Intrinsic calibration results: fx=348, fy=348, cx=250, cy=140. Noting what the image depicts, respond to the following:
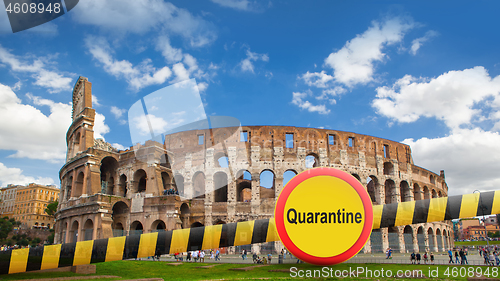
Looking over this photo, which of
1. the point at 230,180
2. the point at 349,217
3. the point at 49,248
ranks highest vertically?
the point at 230,180

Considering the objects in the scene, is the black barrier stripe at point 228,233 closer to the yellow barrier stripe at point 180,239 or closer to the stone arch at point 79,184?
the yellow barrier stripe at point 180,239

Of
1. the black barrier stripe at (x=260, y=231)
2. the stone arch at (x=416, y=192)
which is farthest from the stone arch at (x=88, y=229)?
the stone arch at (x=416, y=192)

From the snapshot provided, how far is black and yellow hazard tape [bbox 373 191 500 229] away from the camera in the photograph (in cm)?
399

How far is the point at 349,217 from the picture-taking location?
351 centimetres

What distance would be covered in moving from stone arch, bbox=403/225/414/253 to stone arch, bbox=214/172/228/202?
1664 cm

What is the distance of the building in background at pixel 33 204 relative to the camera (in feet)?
259

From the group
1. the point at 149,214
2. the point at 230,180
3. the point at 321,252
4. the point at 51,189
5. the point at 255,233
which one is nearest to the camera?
the point at 321,252

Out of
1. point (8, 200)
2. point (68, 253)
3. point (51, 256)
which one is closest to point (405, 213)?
point (68, 253)

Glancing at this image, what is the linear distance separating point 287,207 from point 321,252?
559mm

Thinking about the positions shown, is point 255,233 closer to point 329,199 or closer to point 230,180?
point 329,199

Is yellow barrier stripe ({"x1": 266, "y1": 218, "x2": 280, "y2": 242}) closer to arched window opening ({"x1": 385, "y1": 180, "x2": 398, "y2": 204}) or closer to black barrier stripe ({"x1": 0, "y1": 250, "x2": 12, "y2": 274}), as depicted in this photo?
black barrier stripe ({"x1": 0, "y1": 250, "x2": 12, "y2": 274})

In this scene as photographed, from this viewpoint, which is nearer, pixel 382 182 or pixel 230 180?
pixel 230 180

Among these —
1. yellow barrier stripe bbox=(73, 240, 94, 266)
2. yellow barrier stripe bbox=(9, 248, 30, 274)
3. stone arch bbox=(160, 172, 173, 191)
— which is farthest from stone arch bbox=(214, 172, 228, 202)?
yellow barrier stripe bbox=(73, 240, 94, 266)

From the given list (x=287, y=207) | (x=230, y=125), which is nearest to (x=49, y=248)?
(x=287, y=207)
